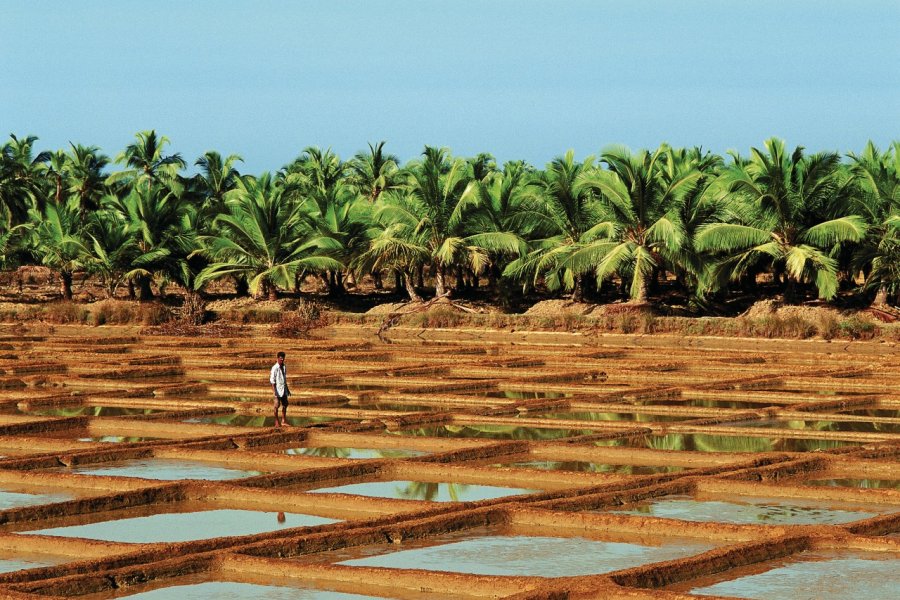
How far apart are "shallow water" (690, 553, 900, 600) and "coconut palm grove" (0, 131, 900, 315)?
18.7 metres

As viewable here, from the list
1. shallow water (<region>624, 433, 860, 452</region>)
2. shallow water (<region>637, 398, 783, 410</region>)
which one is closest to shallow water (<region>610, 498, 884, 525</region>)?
shallow water (<region>624, 433, 860, 452</region>)

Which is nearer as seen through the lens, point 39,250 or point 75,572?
point 75,572

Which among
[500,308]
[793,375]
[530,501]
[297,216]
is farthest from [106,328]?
[530,501]

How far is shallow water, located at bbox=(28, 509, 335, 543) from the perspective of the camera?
779cm

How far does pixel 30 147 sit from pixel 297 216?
1847 centimetres

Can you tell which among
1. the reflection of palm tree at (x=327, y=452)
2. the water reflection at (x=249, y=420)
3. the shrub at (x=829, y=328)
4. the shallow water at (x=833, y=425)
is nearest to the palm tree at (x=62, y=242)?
the shrub at (x=829, y=328)

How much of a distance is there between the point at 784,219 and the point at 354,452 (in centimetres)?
1680

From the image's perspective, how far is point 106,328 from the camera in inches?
1199

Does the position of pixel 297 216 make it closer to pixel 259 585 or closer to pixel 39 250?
pixel 39 250

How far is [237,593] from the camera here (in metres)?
6.30

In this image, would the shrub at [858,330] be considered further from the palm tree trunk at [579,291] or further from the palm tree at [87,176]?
the palm tree at [87,176]

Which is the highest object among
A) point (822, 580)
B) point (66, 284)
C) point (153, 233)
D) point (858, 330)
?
point (153, 233)

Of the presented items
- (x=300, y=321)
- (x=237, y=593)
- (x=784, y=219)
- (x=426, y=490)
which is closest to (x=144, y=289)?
(x=300, y=321)

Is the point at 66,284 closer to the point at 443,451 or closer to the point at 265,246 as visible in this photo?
the point at 265,246
